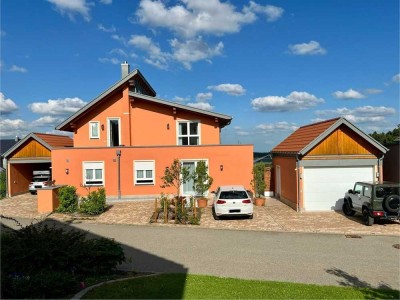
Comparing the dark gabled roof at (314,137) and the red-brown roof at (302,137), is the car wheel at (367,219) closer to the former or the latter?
the dark gabled roof at (314,137)

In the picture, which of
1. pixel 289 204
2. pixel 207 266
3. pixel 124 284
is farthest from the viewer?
pixel 289 204

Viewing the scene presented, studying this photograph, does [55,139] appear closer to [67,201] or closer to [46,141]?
[46,141]

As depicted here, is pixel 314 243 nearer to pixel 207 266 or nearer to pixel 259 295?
pixel 207 266

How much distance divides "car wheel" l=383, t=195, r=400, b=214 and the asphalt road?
1.76 metres

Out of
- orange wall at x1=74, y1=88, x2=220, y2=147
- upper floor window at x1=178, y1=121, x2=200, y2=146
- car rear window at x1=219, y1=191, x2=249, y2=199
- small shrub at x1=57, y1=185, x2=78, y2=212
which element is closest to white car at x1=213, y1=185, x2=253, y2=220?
car rear window at x1=219, y1=191, x2=249, y2=199

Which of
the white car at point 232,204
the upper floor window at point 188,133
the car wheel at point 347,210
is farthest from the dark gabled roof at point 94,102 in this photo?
the car wheel at point 347,210

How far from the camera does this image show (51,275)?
23.6 ft

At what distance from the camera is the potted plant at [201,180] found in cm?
2027

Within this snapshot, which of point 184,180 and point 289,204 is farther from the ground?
point 184,180

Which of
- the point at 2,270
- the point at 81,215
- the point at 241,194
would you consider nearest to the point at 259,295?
the point at 2,270

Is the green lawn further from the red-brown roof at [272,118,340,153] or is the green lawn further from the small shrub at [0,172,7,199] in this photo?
the small shrub at [0,172,7,199]

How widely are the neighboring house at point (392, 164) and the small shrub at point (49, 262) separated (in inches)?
656

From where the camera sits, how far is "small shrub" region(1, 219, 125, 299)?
6.94 meters

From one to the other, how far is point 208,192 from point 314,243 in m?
10.2
